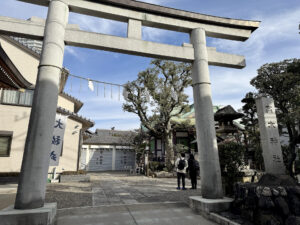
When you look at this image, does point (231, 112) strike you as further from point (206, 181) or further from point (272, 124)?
point (206, 181)

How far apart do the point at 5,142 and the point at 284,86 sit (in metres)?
17.2

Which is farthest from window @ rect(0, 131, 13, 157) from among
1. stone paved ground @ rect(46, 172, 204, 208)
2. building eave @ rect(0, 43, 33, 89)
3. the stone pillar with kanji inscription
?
the stone pillar with kanji inscription

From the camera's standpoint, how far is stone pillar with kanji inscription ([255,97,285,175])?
4555 millimetres

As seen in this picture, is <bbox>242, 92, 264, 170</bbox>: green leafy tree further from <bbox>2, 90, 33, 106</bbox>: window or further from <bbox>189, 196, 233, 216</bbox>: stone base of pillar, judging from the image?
<bbox>2, 90, 33, 106</bbox>: window

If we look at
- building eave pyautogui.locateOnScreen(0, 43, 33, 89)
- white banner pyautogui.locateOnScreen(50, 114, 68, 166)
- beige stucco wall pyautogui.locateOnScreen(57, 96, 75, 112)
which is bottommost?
white banner pyautogui.locateOnScreen(50, 114, 68, 166)

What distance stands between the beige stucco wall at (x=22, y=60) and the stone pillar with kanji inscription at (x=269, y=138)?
12897mm

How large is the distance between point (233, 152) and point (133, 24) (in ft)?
17.1

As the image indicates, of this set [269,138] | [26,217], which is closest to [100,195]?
[26,217]

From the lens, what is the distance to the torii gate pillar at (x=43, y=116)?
144 inches

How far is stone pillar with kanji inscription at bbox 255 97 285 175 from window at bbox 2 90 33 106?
11736 mm

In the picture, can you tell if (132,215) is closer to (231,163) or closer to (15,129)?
(231,163)

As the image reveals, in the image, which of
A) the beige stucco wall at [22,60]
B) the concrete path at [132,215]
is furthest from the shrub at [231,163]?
the beige stucco wall at [22,60]

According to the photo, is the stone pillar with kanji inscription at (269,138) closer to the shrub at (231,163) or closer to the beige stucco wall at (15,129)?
the shrub at (231,163)

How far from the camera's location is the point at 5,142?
977cm
